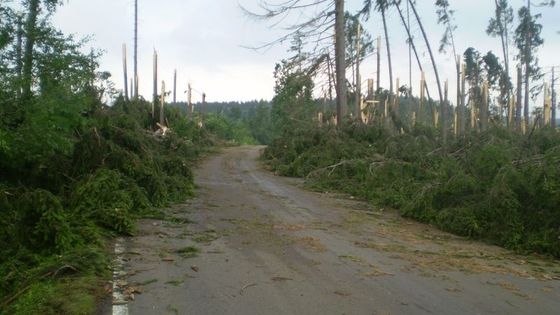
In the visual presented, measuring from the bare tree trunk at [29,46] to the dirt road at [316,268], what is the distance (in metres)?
3.46

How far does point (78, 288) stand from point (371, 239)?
512cm

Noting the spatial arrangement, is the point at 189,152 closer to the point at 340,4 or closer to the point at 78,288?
the point at 340,4

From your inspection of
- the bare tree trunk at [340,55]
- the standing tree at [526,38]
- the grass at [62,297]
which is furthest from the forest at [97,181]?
the standing tree at [526,38]

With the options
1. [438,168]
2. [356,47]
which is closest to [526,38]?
[356,47]

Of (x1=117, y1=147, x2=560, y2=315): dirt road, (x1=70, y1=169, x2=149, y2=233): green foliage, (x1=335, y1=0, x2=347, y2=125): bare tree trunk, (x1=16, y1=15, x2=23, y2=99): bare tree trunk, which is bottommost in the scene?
(x1=117, y1=147, x2=560, y2=315): dirt road

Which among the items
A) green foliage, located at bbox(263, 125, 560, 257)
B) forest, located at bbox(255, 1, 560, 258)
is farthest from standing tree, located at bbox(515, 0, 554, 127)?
green foliage, located at bbox(263, 125, 560, 257)

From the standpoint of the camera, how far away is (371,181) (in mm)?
15656

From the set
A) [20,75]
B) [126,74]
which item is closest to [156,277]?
[20,75]

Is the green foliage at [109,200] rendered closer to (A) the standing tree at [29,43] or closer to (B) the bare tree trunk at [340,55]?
(A) the standing tree at [29,43]

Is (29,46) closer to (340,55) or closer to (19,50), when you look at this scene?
(19,50)

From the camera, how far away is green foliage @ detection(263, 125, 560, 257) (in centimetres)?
949

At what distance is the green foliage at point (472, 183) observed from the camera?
31.1ft

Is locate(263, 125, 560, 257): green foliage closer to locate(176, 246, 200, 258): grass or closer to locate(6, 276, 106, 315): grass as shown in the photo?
locate(176, 246, 200, 258): grass

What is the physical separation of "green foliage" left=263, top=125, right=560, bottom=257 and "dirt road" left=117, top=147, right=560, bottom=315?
551 millimetres
